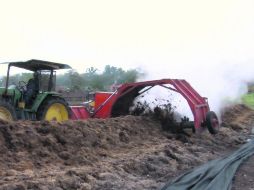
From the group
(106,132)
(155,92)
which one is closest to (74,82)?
(155,92)

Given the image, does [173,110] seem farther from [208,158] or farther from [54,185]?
[54,185]

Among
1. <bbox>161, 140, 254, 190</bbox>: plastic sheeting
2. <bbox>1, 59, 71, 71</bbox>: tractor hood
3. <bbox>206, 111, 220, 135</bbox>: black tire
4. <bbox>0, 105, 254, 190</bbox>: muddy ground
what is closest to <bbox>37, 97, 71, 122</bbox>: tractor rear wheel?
<bbox>1, 59, 71, 71</bbox>: tractor hood

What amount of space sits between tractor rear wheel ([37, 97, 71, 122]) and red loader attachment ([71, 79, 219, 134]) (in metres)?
1.62

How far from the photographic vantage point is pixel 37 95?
11.6 m

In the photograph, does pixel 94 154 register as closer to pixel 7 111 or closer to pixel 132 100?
pixel 7 111

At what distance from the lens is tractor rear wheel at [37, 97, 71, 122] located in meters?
11.3

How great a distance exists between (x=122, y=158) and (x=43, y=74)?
4.20 metres

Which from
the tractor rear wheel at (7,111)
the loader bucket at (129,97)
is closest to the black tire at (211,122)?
the loader bucket at (129,97)

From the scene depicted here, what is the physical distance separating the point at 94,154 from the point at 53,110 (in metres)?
3.17

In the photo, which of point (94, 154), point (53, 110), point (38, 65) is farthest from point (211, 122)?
point (38, 65)

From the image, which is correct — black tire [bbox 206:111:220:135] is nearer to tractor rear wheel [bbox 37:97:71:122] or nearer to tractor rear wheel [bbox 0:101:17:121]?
tractor rear wheel [bbox 37:97:71:122]

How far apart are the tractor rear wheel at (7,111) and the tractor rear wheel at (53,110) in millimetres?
1082

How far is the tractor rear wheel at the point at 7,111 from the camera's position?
1008 centimetres

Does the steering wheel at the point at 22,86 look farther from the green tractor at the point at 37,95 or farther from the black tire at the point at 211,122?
the black tire at the point at 211,122
